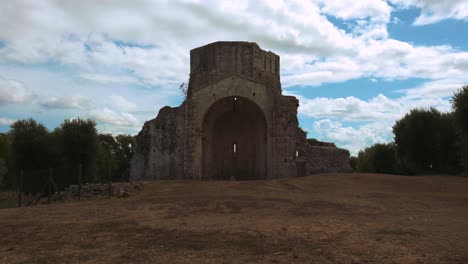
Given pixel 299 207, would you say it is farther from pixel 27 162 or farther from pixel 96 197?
pixel 27 162

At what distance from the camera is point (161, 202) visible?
572 inches

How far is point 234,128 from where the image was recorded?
29.9 metres

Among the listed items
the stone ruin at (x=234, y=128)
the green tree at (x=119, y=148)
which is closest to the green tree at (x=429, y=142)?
the stone ruin at (x=234, y=128)

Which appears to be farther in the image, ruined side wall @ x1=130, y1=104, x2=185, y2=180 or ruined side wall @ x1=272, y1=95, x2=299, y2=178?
ruined side wall @ x1=130, y1=104, x2=185, y2=180

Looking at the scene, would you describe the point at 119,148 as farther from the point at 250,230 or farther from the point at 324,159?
the point at 250,230

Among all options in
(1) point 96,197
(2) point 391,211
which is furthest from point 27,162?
(2) point 391,211

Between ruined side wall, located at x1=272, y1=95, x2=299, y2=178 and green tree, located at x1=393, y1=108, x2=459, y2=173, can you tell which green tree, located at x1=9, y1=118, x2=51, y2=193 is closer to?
ruined side wall, located at x1=272, y1=95, x2=299, y2=178

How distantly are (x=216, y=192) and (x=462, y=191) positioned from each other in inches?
471

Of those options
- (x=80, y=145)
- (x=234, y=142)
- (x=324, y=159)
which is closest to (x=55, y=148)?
(x=80, y=145)

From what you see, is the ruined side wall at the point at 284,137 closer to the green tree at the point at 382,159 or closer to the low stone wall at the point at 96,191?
the low stone wall at the point at 96,191

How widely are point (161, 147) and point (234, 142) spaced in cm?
569

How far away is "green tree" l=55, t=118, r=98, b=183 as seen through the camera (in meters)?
27.1

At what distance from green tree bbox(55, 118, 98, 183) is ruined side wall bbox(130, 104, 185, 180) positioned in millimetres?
4100

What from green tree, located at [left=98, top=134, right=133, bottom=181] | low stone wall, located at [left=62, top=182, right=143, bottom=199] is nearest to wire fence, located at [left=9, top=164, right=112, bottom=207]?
low stone wall, located at [left=62, top=182, right=143, bottom=199]
